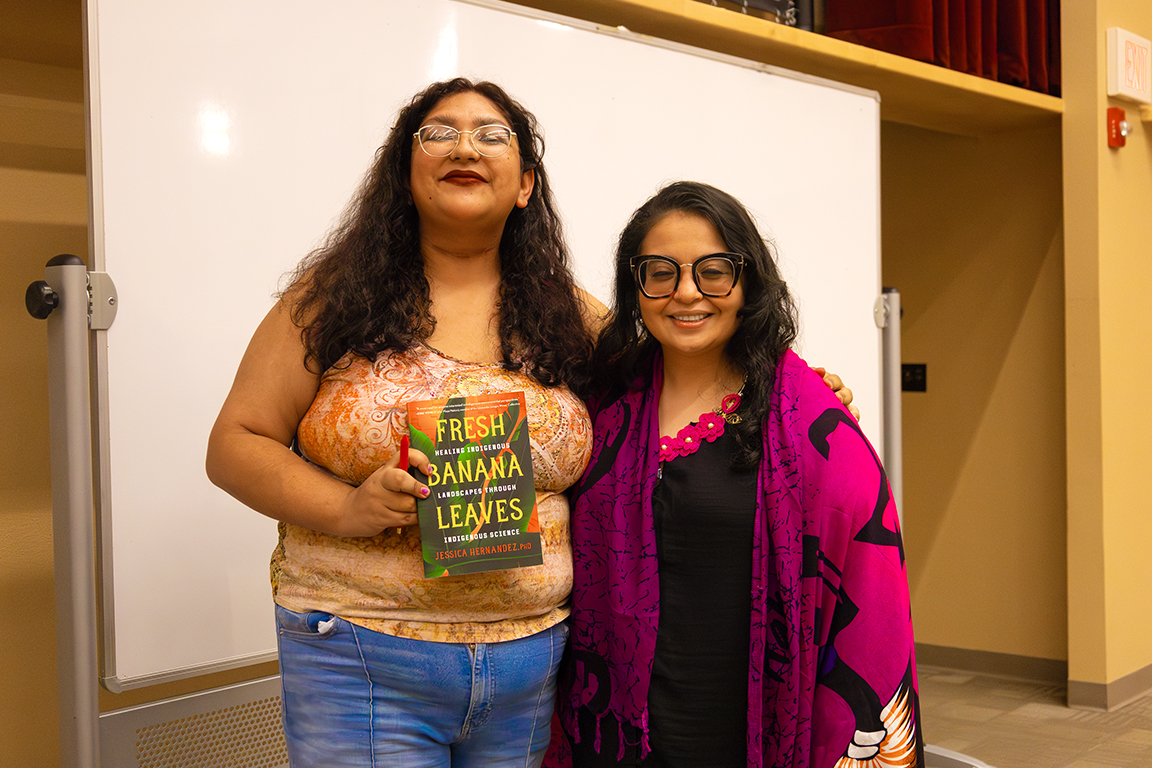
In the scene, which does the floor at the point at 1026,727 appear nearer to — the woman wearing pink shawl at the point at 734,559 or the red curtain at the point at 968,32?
the woman wearing pink shawl at the point at 734,559

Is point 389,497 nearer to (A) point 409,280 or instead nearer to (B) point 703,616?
(A) point 409,280

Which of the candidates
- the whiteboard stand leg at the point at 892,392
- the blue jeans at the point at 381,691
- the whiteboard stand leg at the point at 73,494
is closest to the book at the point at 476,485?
the blue jeans at the point at 381,691

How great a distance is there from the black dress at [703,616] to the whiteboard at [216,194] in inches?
36.5

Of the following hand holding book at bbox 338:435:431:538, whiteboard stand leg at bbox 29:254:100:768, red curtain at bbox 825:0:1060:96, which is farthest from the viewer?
red curtain at bbox 825:0:1060:96

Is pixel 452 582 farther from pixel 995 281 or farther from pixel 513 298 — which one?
pixel 995 281

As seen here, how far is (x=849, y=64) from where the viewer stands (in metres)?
3.23

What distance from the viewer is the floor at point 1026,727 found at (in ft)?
11.3

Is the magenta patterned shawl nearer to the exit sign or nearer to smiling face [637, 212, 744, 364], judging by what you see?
smiling face [637, 212, 744, 364]

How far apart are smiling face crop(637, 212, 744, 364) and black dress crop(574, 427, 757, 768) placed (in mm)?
159

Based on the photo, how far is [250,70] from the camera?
1.97 metres

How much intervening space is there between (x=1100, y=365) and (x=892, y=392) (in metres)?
1.21

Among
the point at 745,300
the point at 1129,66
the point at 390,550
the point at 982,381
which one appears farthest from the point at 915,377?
the point at 390,550

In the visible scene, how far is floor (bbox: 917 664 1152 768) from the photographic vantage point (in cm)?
344

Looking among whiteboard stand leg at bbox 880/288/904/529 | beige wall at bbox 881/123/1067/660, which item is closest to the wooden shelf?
beige wall at bbox 881/123/1067/660
